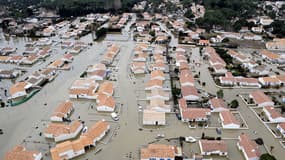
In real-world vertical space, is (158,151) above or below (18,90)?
below

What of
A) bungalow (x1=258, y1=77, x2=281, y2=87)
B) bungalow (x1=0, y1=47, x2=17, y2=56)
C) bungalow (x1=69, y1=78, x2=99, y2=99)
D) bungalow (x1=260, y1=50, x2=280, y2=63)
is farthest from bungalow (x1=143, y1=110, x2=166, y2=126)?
bungalow (x1=0, y1=47, x2=17, y2=56)

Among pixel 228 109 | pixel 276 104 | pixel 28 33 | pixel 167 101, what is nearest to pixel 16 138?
pixel 167 101

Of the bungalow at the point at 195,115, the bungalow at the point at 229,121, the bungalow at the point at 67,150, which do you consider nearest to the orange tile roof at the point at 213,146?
the bungalow at the point at 229,121

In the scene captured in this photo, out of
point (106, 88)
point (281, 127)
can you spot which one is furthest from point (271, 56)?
point (106, 88)

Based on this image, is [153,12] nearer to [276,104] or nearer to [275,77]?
[275,77]

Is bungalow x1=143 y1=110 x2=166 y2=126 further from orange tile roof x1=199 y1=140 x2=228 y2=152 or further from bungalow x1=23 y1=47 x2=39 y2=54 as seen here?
bungalow x1=23 y1=47 x2=39 y2=54

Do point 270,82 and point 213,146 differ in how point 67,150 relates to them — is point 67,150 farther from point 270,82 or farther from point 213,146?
point 270,82

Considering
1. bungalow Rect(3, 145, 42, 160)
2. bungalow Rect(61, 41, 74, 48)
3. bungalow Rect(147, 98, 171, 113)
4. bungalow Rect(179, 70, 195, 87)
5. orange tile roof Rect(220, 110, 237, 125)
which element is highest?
bungalow Rect(61, 41, 74, 48)
